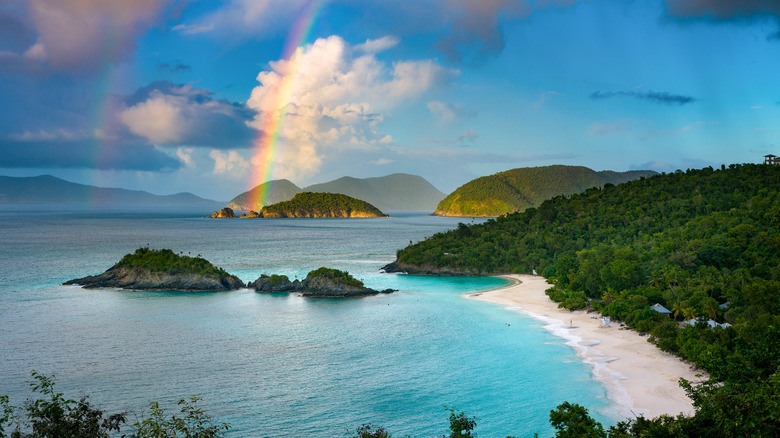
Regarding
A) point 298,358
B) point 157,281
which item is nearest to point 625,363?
point 298,358

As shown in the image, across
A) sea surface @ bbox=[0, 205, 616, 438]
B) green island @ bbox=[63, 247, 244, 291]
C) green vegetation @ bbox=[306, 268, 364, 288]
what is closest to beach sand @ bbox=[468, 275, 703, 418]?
sea surface @ bbox=[0, 205, 616, 438]

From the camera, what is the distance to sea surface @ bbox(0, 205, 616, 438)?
28109 millimetres

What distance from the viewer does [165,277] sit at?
233 feet

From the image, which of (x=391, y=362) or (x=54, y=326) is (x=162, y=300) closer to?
(x=54, y=326)

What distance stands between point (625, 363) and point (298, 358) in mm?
25460

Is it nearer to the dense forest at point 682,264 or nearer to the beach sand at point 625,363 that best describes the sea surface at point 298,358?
the beach sand at point 625,363

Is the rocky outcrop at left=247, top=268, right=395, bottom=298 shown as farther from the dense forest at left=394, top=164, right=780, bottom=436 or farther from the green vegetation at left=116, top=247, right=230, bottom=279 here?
the dense forest at left=394, top=164, right=780, bottom=436

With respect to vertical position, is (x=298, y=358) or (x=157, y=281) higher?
(x=157, y=281)

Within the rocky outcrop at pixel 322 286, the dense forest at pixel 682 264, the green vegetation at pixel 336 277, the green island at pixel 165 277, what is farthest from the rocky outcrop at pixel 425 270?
the green island at pixel 165 277

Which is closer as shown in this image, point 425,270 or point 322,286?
point 322,286

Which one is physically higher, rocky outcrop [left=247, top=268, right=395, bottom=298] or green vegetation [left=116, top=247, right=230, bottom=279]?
green vegetation [left=116, top=247, right=230, bottom=279]

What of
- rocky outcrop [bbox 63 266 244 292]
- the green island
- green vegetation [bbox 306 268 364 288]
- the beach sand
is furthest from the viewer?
the green island

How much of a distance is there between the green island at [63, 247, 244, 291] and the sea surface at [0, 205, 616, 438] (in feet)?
8.91

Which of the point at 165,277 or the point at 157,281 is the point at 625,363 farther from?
the point at 157,281
